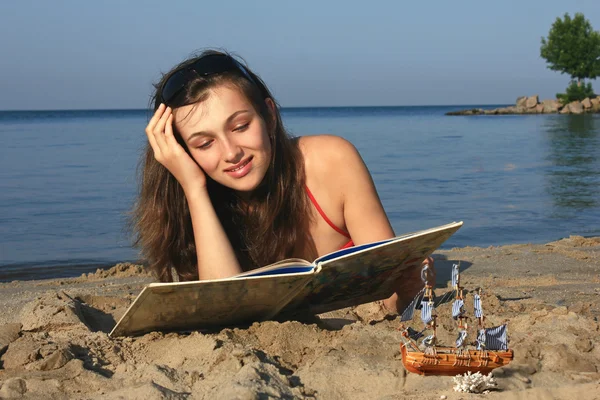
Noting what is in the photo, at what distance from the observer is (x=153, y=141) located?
3.01 meters

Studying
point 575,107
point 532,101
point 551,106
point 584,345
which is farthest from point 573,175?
point 532,101

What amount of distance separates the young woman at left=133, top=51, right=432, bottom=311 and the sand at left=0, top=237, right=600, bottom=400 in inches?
16.3

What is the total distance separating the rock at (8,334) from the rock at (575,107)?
41683mm

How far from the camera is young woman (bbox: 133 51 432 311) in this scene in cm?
290

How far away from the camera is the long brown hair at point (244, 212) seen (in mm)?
3072

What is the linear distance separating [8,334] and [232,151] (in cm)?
121

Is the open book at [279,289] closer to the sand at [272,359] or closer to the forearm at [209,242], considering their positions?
the sand at [272,359]

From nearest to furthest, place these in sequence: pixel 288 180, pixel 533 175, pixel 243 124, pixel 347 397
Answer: pixel 347 397
pixel 243 124
pixel 288 180
pixel 533 175

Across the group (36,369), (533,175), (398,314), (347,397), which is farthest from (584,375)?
(533,175)

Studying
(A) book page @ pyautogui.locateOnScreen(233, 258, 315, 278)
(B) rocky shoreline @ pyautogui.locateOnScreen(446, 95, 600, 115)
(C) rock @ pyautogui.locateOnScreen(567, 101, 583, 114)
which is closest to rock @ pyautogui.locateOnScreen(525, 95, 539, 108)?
(B) rocky shoreline @ pyautogui.locateOnScreen(446, 95, 600, 115)

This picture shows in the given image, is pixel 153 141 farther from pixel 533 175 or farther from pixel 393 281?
pixel 533 175

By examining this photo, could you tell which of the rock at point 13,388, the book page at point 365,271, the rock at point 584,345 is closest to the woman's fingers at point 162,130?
the book page at point 365,271

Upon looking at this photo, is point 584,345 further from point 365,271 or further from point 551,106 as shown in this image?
point 551,106

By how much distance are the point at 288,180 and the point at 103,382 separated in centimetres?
124
